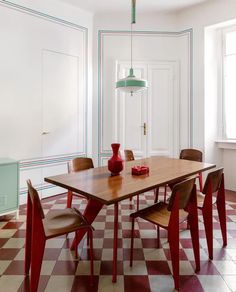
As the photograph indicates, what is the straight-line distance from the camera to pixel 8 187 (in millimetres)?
3154

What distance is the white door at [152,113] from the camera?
15.4 ft

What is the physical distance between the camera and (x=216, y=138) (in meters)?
Answer: 4.59

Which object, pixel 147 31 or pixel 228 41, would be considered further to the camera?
pixel 147 31

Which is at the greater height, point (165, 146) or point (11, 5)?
point (11, 5)

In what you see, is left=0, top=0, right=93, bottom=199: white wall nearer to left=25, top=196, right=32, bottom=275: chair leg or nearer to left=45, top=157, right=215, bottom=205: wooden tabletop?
left=45, top=157, right=215, bottom=205: wooden tabletop

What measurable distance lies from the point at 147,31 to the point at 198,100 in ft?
5.09

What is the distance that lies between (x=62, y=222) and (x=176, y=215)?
34.3 inches

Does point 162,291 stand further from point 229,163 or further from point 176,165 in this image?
point 229,163

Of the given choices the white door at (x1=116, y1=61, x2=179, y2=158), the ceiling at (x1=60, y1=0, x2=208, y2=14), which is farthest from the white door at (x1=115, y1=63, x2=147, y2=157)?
the ceiling at (x1=60, y1=0, x2=208, y2=14)

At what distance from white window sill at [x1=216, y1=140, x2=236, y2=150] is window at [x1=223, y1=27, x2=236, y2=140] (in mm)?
141

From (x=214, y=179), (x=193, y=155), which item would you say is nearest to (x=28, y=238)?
(x=214, y=179)

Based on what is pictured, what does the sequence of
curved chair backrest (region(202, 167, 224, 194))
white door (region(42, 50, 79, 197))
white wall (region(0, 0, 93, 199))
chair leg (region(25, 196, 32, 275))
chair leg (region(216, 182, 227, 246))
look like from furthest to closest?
white door (region(42, 50, 79, 197)) < white wall (region(0, 0, 93, 199)) < chair leg (region(216, 182, 227, 246)) < curved chair backrest (region(202, 167, 224, 194)) < chair leg (region(25, 196, 32, 275))

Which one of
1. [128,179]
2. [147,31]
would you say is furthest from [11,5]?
[128,179]

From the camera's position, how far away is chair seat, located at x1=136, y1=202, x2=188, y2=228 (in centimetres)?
205
